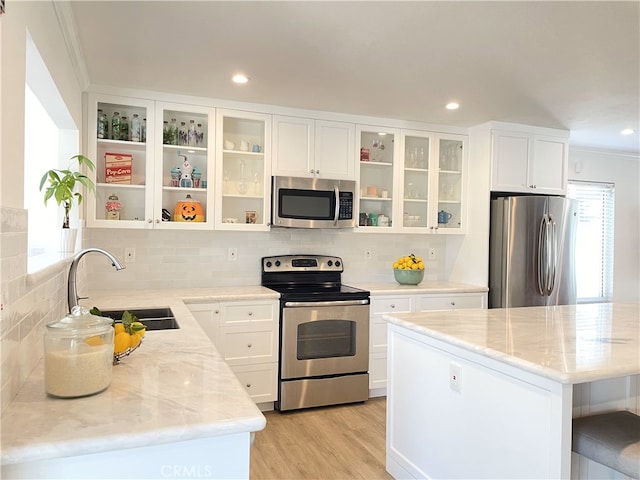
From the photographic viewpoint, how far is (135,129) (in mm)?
3332

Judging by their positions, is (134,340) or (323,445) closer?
(134,340)

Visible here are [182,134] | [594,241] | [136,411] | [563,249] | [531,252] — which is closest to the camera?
[136,411]

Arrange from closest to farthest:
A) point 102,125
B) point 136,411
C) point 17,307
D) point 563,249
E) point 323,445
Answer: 1. point 136,411
2. point 17,307
3. point 323,445
4. point 102,125
5. point 563,249

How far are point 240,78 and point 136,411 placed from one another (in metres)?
2.36

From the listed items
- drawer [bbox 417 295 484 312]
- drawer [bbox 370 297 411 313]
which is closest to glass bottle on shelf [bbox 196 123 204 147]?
drawer [bbox 370 297 411 313]

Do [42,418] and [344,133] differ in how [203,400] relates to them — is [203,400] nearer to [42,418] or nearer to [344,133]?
[42,418]

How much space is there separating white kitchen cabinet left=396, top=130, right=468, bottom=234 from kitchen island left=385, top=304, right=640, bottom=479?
171 centimetres

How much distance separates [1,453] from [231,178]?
2.88 m

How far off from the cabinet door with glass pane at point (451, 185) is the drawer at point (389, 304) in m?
0.84

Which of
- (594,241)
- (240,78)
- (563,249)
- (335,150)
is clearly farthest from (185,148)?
(594,241)

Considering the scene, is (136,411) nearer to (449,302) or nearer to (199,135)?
(199,135)

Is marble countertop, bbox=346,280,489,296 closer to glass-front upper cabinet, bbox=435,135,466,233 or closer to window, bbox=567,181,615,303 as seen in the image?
glass-front upper cabinet, bbox=435,135,466,233

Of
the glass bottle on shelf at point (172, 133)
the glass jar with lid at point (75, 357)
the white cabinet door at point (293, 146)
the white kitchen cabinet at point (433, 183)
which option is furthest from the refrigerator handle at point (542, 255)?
the glass jar with lid at point (75, 357)

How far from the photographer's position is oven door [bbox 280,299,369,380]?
11.2 ft
